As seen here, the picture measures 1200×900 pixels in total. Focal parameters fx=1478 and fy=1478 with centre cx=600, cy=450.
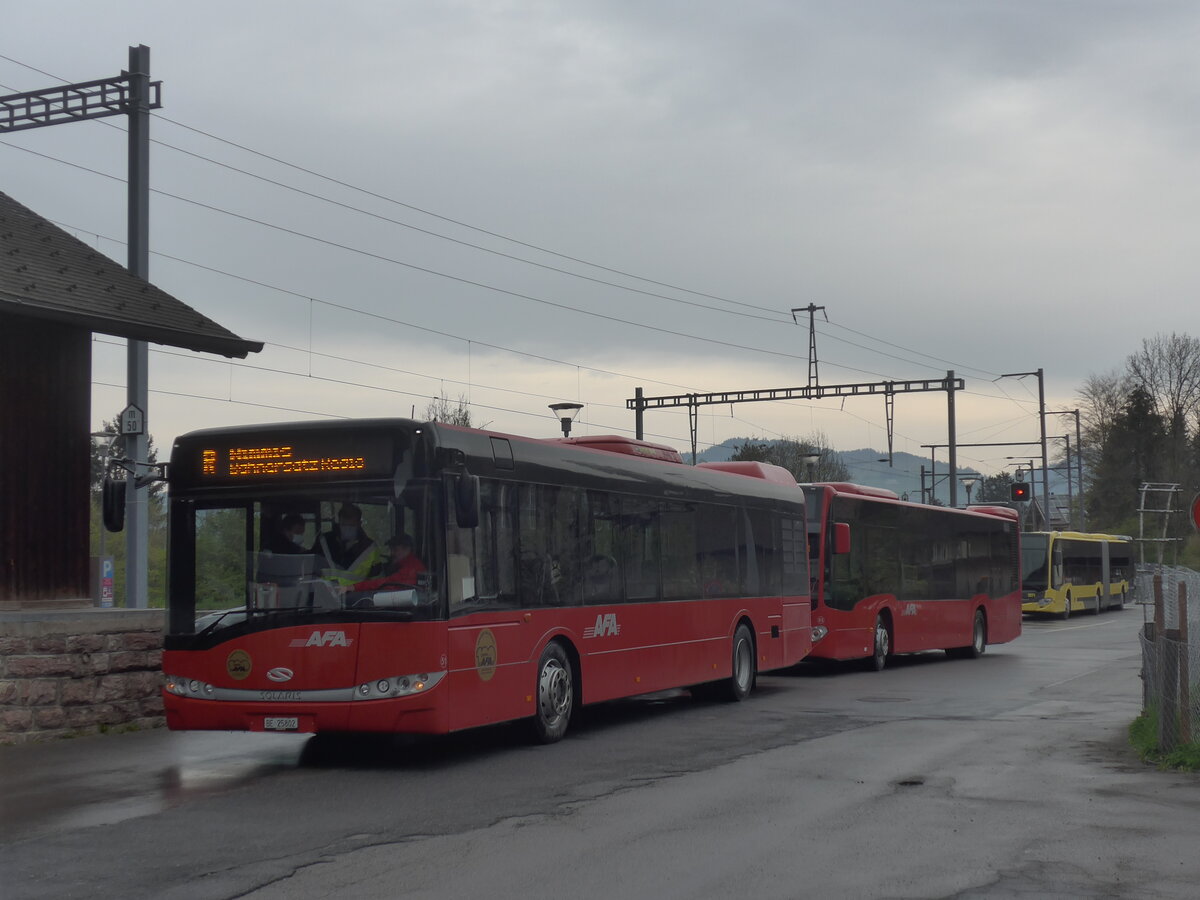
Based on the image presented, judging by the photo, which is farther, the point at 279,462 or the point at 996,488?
the point at 996,488

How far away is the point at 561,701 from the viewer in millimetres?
13344

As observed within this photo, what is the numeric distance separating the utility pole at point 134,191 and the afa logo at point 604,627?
5814 mm

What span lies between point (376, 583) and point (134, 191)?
28.6 feet

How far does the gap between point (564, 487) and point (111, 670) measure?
472cm

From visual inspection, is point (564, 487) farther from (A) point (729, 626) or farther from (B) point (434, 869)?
(B) point (434, 869)

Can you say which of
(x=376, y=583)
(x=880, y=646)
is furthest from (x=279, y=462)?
(x=880, y=646)

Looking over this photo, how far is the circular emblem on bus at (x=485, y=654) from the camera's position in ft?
38.5

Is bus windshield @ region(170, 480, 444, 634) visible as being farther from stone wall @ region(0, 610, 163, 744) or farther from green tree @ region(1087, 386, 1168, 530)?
green tree @ region(1087, 386, 1168, 530)

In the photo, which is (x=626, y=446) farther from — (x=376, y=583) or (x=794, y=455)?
(x=794, y=455)

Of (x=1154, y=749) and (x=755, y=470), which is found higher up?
(x=755, y=470)

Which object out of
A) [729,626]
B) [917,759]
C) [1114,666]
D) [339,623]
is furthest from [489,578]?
[1114,666]

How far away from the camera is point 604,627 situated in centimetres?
1427

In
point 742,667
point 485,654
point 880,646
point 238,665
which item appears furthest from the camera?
point 880,646

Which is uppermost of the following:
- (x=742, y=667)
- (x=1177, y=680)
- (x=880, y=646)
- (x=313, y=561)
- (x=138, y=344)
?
(x=138, y=344)
